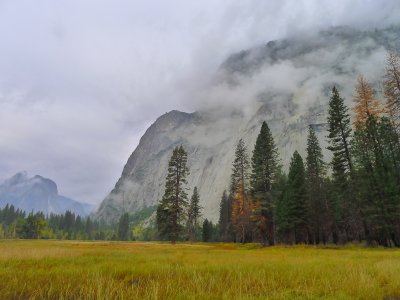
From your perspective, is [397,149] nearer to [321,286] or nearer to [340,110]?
[340,110]

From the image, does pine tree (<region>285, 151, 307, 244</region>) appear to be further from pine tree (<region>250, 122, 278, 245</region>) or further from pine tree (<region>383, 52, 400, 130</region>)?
pine tree (<region>383, 52, 400, 130</region>)

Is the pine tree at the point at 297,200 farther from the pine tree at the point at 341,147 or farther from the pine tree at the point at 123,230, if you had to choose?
the pine tree at the point at 123,230

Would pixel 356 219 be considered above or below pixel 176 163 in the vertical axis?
below

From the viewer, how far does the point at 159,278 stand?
7695 millimetres

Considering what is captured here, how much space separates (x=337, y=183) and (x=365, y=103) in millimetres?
11034

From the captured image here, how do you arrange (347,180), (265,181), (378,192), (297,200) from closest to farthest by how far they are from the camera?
(378,192) < (347,180) < (265,181) < (297,200)

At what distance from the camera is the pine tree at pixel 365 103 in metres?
38.4

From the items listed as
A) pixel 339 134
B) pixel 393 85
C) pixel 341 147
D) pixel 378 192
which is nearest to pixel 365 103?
pixel 339 134

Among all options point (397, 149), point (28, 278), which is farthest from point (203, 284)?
point (397, 149)

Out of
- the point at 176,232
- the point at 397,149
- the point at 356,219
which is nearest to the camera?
the point at 356,219

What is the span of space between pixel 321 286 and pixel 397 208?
35278mm

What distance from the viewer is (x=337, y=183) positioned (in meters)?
43.4

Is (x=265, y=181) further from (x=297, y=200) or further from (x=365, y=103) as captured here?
(x=365, y=103)

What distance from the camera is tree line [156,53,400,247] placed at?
3628 cm
